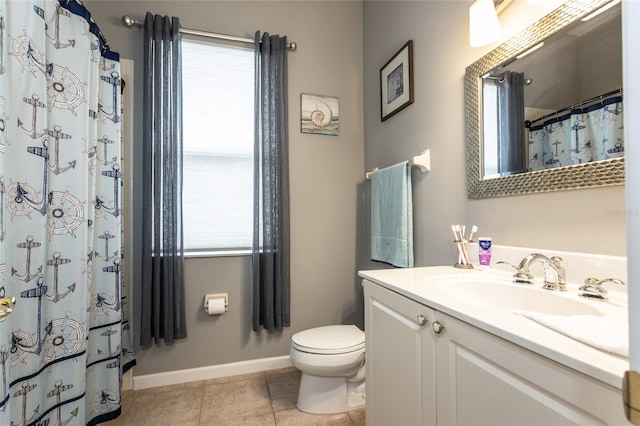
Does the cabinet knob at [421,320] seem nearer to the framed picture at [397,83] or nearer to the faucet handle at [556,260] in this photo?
the faucet handle at [556,260]

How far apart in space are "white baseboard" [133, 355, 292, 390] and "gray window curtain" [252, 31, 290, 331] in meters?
0.27

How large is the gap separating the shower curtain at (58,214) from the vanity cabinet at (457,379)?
1.10 metres

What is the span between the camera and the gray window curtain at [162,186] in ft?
5.57

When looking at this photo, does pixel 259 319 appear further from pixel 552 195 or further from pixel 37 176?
pixel 552 195

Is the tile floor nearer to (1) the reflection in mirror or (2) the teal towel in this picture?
(2) the teal towel

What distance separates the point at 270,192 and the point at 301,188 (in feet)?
0.85

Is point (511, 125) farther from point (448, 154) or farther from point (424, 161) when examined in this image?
point (424, 161)

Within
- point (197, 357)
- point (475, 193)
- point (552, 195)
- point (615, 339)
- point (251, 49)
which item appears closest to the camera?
point (615, 339)

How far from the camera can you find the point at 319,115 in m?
2.09

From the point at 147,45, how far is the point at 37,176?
46.9 inches

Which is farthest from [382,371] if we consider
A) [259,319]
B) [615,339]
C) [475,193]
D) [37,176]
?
[37,176]

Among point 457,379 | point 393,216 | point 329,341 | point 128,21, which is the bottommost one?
point 329,341

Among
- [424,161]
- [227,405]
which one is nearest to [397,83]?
[424,161]

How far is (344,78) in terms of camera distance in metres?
2.17
